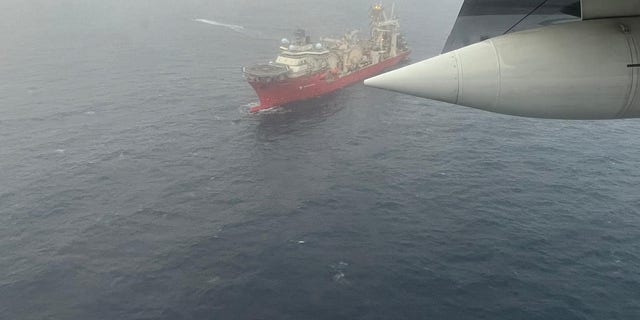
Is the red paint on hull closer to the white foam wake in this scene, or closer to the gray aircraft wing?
the white foam wake

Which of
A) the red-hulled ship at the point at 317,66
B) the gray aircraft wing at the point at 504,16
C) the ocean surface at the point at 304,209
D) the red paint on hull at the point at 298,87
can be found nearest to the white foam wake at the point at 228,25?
the red-hulled ship at the point at 317,66

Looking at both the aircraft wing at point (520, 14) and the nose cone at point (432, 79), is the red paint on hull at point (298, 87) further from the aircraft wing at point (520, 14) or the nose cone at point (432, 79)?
the nose cone at point (432, 79)

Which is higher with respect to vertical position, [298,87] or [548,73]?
[548,73]

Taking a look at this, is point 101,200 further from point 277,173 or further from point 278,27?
point 278,27

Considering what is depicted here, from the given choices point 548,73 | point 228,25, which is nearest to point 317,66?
point 228,25

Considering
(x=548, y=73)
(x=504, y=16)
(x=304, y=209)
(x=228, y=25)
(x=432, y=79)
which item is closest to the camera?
(x=548, y=73)

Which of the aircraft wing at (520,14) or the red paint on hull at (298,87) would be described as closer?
the aircraft wing at (520,14)

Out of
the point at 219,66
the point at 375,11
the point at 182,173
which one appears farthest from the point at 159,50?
the point at 182,173

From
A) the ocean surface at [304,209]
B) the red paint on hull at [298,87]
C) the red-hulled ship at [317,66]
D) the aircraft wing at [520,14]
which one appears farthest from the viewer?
the red-hulled ship at [317,66]

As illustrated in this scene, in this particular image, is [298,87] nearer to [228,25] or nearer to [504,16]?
[504,16]

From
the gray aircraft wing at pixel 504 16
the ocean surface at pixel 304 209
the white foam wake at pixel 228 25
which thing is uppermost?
the white foam wake at pixel 228 25
